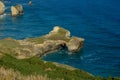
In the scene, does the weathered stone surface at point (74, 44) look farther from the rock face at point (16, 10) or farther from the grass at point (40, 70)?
the grass at point (40, 70)

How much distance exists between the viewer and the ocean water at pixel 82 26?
267ft

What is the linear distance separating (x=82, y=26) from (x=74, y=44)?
1653 centimetres

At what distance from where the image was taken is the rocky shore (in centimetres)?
8156

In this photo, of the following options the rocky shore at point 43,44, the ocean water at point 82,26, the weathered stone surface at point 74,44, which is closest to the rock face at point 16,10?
the ocean water at point 82,26

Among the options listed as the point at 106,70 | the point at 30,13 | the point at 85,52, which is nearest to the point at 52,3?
the point at 30,13

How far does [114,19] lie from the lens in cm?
11681

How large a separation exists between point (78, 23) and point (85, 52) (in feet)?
79.1

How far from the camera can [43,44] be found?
88562 millimetres

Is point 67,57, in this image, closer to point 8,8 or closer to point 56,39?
point 56,39

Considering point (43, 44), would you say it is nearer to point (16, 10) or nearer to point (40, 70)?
point (16, 10)

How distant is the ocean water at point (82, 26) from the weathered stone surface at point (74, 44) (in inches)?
59.1

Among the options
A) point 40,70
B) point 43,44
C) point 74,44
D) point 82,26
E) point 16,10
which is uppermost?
point 40,70

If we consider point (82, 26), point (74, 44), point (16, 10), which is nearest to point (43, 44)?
point (74, 44)

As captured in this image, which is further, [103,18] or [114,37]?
[103,18]
